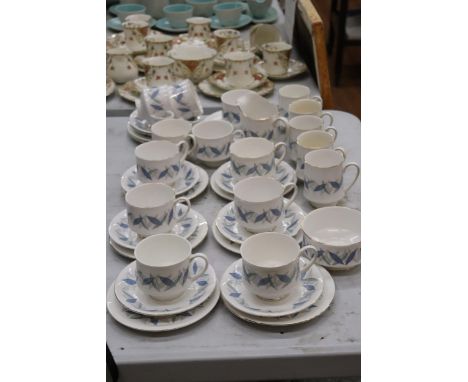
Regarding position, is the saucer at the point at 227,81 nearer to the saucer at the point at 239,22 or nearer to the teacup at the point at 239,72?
the teacup at the point at 239,72

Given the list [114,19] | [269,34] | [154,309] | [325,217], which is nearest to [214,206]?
[325,217]

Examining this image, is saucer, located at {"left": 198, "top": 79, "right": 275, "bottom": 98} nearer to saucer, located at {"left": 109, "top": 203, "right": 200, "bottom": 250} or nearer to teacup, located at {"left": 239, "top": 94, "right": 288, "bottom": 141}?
teacup, located at {"left": 239, "top": 94, "right": 288, "bottom": 141}

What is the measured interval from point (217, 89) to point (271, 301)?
1.04m

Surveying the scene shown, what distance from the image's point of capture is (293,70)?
2.00 m

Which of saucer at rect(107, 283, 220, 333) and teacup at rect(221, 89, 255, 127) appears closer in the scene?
saucer at rect(107, 283, 220, 333)

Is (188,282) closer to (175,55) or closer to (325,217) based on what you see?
(325,217)

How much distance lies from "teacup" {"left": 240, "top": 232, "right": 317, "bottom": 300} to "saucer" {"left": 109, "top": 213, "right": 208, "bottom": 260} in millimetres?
136

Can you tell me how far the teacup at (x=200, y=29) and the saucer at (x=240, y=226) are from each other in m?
1.14

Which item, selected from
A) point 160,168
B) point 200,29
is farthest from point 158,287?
point 200,29

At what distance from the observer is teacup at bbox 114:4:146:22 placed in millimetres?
2465

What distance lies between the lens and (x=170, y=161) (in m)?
1.30

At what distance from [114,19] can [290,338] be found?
195cm

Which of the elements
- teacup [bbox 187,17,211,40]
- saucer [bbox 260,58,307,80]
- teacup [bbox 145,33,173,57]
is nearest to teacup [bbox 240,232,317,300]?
saucer [bbox 260,58,307,80]

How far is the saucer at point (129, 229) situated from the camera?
1146 millimetres
